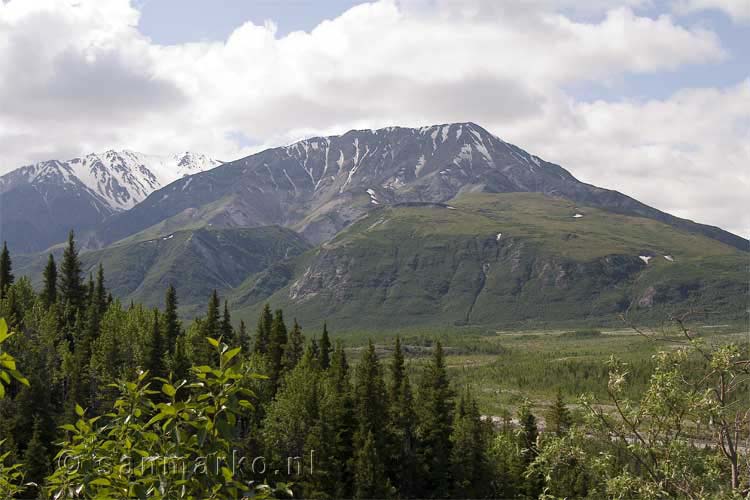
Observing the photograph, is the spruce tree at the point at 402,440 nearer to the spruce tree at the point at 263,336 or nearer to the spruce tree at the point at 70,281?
the spruce tree at the point at 263,336

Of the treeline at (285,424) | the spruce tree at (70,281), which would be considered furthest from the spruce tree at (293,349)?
the spruce tree at (70,281)

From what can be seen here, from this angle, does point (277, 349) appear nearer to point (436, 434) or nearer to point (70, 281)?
point (436, 434)

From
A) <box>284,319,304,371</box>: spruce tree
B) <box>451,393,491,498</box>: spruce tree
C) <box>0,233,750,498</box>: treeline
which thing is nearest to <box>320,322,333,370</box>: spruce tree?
<box>0,233,750,498</box>: treeline

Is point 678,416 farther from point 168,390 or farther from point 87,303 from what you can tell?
point 87,303

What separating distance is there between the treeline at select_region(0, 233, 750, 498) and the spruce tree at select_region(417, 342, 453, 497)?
0.59 ft

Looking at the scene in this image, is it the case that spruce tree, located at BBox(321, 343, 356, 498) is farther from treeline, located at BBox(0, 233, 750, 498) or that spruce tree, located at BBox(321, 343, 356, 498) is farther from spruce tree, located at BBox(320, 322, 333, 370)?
spruce tree, located at BBox(320, 322, 333, 370)

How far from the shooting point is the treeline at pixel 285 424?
25.5ft

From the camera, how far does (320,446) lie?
6500 cm

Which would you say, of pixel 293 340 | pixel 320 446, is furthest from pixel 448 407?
pixel 293 340

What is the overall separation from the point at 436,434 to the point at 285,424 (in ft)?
56.7

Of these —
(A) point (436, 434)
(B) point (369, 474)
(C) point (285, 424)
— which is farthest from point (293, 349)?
(B) point (369, 474)

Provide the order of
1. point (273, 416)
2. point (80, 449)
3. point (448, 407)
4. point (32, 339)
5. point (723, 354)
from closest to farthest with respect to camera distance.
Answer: point (80, 449)
point (723, 354)
point (273, 416)
point (448, 407)
point (32, 339)

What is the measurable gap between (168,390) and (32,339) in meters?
92.2

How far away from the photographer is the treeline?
307 inches
